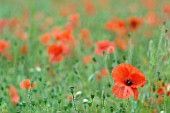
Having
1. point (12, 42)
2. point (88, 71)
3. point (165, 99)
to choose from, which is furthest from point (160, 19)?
point (165, 99)

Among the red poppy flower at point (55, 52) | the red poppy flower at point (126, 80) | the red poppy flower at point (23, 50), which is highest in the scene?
the red poppy flower at point (23, 50)

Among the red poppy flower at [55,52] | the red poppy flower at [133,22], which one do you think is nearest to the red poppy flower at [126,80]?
the red poppy flower at [55,52]

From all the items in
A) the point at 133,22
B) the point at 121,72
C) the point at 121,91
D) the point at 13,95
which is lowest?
the point at 121,91

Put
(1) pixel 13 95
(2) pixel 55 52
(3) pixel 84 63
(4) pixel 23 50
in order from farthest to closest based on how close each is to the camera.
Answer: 1. (4) pixel 23 50
2. (3) pixel 84 63
3. (2) pixel 55 52
4. (1) pixel 13 95

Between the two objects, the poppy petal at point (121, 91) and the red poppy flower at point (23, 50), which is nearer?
the poppy petal at point (121, 91)

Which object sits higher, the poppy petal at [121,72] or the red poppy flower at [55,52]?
the red poppy flower at [55,52]

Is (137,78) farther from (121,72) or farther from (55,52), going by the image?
(55,52)

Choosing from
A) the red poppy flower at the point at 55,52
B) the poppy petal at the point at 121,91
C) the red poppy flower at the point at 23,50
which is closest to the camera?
the poppy petal at the point at 121,91

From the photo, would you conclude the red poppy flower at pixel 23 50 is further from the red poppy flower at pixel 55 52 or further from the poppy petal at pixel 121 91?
the poppy petal at pixel 121 91

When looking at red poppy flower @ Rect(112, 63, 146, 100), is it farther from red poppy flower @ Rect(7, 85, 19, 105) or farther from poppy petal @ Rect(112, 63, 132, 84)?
red poppy flower @ Rect(7, 85, 19, 105)

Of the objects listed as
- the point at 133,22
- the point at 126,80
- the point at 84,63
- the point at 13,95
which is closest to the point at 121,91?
the point at 126,80
